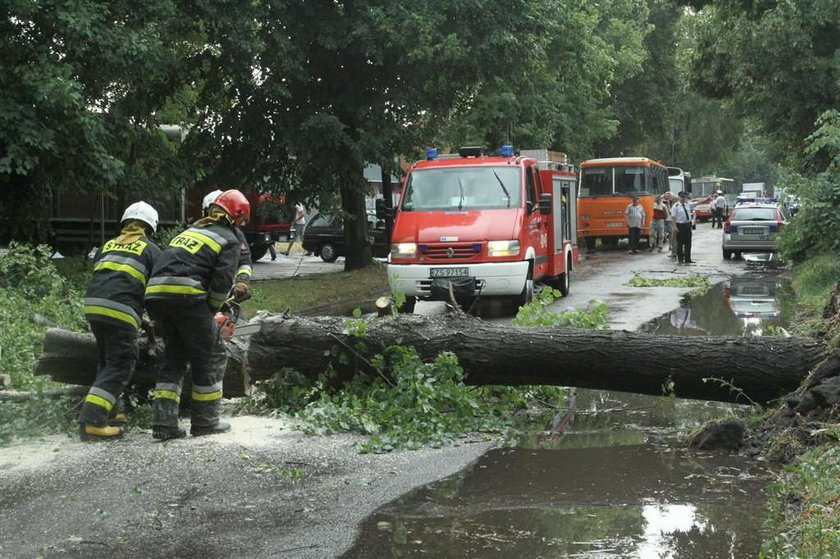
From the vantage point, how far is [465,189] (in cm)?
1677

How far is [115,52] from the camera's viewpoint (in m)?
16.3

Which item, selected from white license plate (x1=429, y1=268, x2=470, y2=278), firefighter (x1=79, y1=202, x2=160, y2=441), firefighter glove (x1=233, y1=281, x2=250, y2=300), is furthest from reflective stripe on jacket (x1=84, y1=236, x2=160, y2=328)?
white license plate (x1=429, y1=268, x2=470, y2=278)

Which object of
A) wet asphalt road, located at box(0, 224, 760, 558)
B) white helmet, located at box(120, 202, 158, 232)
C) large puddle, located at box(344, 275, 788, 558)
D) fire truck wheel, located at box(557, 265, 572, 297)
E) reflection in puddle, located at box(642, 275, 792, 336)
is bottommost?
large puddle, located at box(344, 275, 788, 558)

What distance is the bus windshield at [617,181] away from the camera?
37.0 m

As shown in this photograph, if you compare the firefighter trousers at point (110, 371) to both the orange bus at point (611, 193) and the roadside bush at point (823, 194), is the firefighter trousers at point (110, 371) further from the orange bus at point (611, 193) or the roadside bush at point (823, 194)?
the orange bus at point (611, 193)

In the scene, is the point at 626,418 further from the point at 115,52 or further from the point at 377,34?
the point at 377,34

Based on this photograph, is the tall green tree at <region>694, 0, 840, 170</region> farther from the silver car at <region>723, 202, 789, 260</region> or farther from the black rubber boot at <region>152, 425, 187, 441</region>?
the black rubber boot at <region>152, 425, 187, 441</region>

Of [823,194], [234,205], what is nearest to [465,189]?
[823,194]

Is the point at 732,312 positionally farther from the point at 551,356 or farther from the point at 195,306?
the point at 195,306

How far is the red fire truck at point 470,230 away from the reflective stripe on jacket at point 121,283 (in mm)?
7193

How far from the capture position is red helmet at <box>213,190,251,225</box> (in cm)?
784

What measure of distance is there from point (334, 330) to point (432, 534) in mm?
3270

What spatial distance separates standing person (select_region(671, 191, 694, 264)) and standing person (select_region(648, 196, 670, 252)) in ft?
19.8

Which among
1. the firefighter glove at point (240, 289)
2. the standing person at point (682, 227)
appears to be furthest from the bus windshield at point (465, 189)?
the standing person at point (682, 227)
